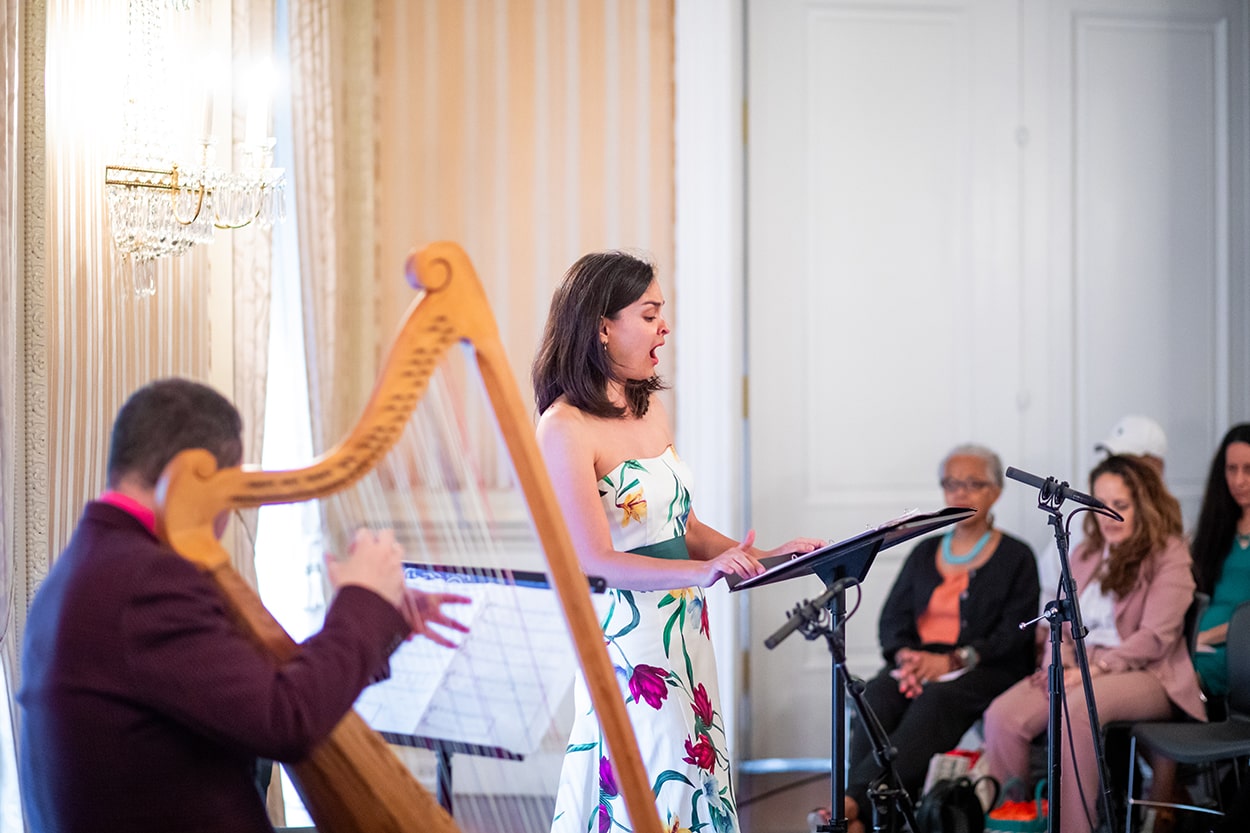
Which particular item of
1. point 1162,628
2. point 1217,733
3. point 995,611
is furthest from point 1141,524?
point 1217,733

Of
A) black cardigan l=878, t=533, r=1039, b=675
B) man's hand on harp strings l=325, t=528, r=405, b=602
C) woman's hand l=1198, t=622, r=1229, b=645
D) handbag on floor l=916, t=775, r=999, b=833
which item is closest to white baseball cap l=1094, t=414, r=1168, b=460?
black cardigan l=878, t=533, r=1039, b=675

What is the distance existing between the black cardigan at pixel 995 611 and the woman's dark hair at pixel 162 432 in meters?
2.93

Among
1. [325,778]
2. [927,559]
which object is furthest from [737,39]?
[325,778]

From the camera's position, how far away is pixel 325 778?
4.77 ft

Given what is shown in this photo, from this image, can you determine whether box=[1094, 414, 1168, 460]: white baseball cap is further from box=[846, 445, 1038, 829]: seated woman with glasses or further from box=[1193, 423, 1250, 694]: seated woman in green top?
box=[846, 445, 1038, 829]: seated woman with glasses

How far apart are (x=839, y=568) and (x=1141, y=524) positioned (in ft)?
6.53

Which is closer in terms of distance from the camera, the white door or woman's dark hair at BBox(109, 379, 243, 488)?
woman's dark hair at BBox(109, 379, 243, 488)

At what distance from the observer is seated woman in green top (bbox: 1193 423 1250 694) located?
12.0ft

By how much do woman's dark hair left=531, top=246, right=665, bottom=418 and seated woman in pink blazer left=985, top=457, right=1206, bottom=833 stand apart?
1.87 meters

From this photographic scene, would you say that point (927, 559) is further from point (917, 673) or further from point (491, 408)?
point (491, 408)

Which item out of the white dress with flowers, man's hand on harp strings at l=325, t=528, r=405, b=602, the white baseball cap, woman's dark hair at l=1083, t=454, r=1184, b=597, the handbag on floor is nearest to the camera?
man's hand on harp strings at l=325, t=528, r=405, b=602

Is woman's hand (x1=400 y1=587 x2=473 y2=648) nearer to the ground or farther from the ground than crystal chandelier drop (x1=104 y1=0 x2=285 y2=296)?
nearer to the ground

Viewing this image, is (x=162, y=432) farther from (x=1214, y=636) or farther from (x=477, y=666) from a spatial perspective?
(x=1214, y=636)

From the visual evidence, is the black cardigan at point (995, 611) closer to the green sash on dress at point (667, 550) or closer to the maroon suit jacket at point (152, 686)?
the green sash on dress at point (667, 550)
